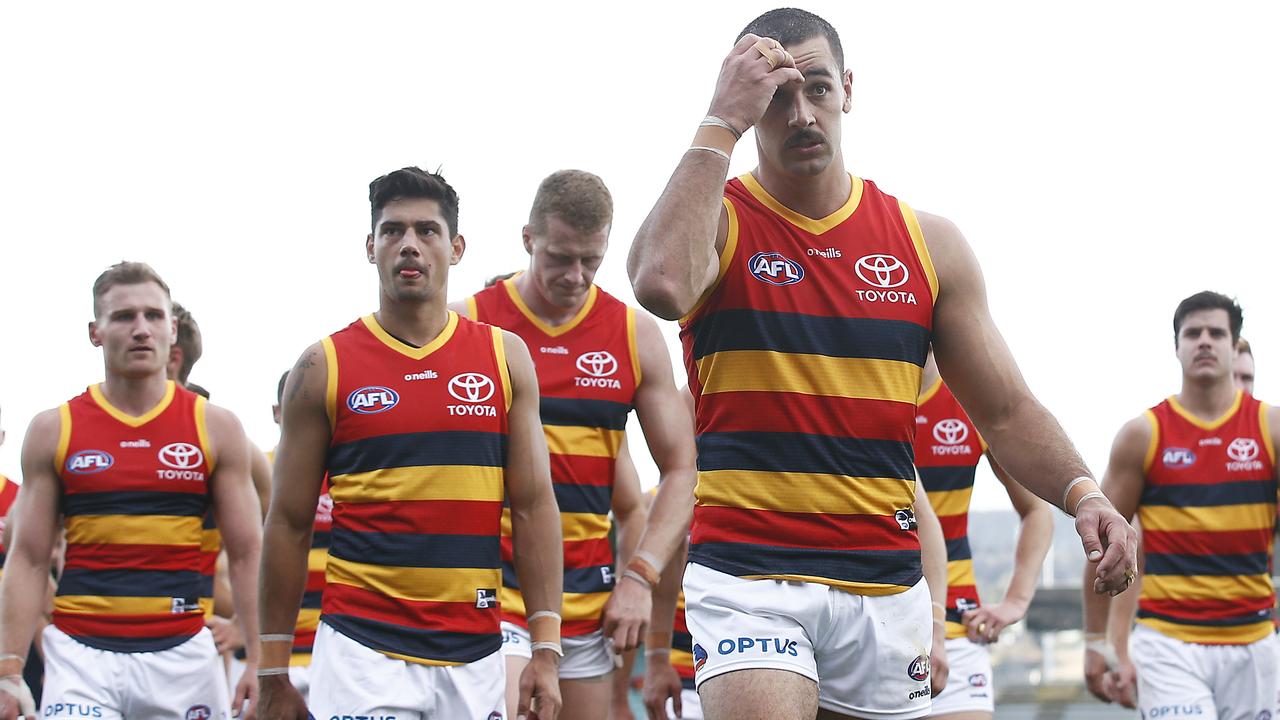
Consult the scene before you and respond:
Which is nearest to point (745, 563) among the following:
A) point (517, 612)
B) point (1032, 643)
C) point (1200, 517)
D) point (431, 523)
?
point (431, 523)

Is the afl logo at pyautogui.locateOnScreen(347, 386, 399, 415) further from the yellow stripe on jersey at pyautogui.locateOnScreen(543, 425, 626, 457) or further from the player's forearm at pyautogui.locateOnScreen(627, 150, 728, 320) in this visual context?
the player's forearm at pyautogui.locateOnScreen(627, 150, 728, 320)

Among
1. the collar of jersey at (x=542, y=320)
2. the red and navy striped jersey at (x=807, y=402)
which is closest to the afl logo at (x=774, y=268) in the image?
the red and navy striped jersey at (x=807, y=402)

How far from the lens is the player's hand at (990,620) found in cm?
772

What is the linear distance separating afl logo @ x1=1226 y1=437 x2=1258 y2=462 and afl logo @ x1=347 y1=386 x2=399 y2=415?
5.30 meters

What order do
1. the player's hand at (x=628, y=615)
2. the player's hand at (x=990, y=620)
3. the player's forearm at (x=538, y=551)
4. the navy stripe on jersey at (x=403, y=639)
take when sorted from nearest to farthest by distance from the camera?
the navy stripe on jersey at (x=403, y=639)
the player's forearm at (x=538, y=551)
the player's hand at (x=628, y=615)
the player's hand at (x=990, y=620)

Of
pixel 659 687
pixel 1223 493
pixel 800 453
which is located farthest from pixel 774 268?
pixel 1223 493

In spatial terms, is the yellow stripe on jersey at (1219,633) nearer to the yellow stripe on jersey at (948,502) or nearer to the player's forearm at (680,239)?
the yellow stripe on jersey at (948,502)

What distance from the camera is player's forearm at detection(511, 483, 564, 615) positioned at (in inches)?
221

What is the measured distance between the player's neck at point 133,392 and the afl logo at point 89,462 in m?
0.29

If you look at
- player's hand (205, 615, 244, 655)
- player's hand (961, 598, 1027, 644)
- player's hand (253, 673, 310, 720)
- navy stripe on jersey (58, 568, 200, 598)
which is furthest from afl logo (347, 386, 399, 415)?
player's hand (961, 598, 1027, 644)

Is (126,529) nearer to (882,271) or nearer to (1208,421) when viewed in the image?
(882,271)

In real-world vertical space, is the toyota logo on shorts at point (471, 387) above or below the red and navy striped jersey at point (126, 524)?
above

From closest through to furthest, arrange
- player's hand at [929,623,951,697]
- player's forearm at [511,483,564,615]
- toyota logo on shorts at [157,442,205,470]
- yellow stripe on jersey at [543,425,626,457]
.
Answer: player's forearm at [511,483,564,615] < player's hand at [929,623,951,697] < yellow stripe on jersey at [543,425,626,457] < toyota logo on shorts at [157,442,205,470]

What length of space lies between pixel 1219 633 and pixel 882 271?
515cm
